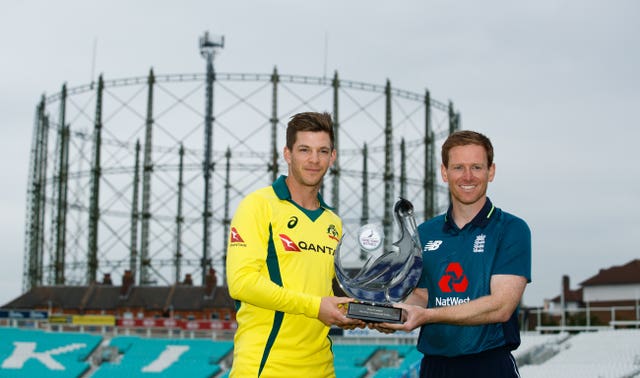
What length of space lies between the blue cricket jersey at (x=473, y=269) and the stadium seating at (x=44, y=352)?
1803 cm

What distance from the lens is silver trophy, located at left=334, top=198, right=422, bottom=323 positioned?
2734 millimetres

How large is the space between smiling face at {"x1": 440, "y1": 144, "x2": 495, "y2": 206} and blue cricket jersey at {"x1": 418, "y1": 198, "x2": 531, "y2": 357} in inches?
3.7

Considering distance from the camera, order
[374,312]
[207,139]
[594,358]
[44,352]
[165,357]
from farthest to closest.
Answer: [207,139]
[44,352]
[165,357]
[594,358]
[374,312]

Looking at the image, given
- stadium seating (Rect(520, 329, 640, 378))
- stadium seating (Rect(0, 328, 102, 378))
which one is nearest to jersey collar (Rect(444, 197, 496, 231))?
stadium seating (Rect(520, 329, 640, 378))

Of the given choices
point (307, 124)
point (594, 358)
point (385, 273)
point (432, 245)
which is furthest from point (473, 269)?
point (594, 358)

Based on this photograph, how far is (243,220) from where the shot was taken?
3.01 metres

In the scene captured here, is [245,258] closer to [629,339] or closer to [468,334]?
[468,334]

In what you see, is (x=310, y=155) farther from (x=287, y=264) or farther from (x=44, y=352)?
(x=44, y=352)

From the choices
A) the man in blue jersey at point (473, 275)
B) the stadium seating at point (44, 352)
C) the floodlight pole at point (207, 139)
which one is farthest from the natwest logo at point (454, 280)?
the floodlight pole at point (207, 139)

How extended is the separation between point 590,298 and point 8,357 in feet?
104

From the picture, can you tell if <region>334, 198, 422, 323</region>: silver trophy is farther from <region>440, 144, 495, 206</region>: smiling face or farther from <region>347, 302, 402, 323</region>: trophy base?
<region>440, 144, 495, 206</region>: smiling face

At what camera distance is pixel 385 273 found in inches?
111

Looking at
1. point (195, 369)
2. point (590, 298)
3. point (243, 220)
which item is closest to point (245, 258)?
point (243, 220)

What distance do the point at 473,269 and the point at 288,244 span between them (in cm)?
70
